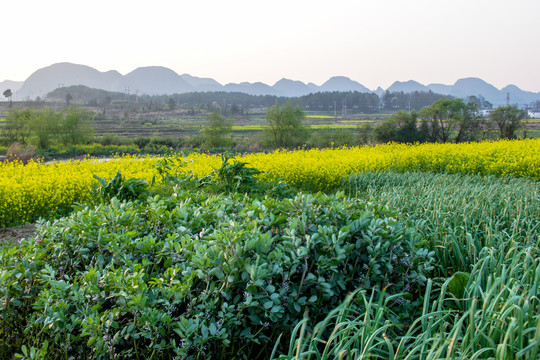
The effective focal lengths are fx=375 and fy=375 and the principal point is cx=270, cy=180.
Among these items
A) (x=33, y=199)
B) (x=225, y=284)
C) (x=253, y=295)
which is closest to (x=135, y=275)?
(x=225, y=284)

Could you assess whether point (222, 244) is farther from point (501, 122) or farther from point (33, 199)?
point (501, 122)

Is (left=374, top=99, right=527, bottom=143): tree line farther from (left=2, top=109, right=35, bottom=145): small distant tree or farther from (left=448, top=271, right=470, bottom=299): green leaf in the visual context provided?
(left=2, top=109, right=35, bottom=145): small distant tree

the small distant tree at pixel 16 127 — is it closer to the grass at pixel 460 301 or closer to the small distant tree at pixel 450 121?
the small distant tree at pixel 450 121

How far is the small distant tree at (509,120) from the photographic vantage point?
909 inches

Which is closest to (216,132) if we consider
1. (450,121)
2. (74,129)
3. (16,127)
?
(74,129)

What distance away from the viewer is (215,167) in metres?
7.39

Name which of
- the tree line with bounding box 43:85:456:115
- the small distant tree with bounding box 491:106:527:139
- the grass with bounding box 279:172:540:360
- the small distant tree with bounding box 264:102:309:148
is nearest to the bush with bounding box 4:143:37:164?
the grass with bounding box 279:172:540:360

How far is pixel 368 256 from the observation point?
2295 mm

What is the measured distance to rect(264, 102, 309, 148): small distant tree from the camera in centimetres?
3244

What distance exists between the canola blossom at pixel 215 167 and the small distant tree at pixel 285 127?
21.9 meters

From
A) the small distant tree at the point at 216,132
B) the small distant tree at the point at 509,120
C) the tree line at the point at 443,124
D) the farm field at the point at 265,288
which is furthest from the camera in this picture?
the small distant tree at the point at 216,132

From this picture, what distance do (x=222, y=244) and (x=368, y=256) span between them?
900 millimetres

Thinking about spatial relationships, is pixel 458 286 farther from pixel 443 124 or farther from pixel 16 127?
pixel 16 127

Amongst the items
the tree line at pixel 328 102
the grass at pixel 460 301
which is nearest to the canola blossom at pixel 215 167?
the grass at pixel 460 301
